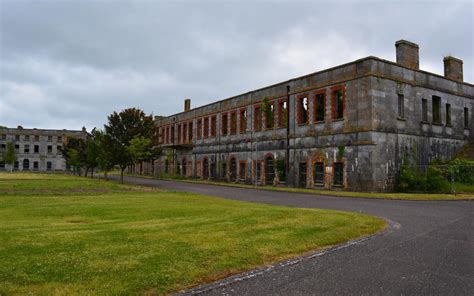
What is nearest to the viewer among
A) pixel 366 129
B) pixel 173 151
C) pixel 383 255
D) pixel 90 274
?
pixel 90 274

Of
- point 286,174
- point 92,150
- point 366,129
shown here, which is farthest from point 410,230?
point 92,150

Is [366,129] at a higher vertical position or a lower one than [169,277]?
higher

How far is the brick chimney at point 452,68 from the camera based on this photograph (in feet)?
101

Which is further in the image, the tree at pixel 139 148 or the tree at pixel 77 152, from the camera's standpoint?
the tree at pixel 77 152

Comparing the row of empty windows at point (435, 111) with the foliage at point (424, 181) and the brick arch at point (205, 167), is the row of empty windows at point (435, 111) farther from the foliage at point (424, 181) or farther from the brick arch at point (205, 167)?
the brick arch at point (205, 167)

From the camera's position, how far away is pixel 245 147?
118 ft

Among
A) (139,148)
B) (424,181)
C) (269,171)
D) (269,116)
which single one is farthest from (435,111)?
(139,148)

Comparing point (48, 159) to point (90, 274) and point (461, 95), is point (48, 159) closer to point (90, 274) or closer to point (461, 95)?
point (461, 95)

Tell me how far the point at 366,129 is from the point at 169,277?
68.6ft

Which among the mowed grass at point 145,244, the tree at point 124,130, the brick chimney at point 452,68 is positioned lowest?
the mowed grass at point 145,244

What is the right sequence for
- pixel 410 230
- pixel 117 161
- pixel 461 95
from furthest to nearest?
pixel 117 161 < pixel 461 95 < pixel 410 230

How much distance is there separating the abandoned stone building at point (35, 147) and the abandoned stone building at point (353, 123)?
64840 mm

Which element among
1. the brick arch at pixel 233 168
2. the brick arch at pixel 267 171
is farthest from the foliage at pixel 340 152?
the brick arch at pixel 233 168

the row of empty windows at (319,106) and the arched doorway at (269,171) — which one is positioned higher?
the row of empty windows at (319,106)
